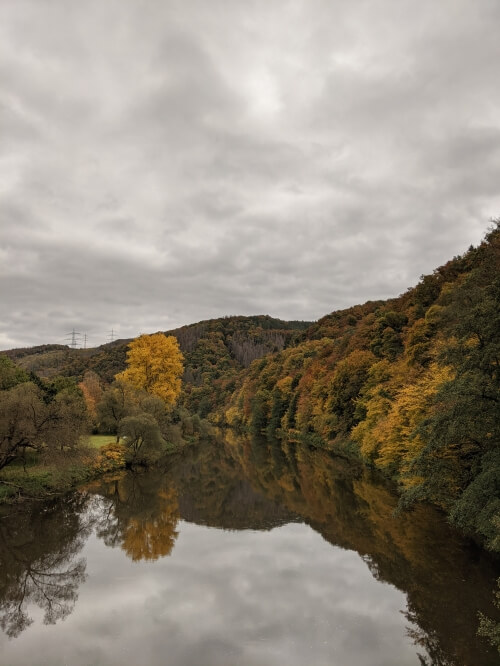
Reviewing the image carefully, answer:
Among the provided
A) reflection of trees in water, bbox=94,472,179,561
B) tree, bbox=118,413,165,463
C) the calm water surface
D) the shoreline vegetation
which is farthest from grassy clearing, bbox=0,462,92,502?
tree, bbox=118,413,165,463

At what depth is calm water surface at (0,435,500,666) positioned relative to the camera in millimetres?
11414

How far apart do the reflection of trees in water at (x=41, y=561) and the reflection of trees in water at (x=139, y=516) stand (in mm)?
1326

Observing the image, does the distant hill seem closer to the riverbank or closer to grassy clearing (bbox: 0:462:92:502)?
the riverbank

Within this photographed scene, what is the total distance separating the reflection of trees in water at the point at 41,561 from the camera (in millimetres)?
13797

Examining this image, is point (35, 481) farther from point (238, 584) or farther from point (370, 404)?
point (370, 404)

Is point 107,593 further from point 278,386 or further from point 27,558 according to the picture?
point 278,386

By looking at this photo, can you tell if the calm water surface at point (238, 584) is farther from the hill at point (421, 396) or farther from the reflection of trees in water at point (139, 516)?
the hill at point (421, 396)

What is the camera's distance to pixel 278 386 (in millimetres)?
80750

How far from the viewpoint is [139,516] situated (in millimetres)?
24031

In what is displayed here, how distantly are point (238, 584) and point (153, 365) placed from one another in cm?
3285

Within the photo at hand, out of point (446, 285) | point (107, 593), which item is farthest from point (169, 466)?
point (446, 285)

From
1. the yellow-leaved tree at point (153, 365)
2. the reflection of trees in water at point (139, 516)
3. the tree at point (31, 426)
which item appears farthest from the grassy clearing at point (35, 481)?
the yellow-leaved tree at point (153, 365)

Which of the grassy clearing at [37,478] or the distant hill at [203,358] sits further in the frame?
the distant hill at [203,358]

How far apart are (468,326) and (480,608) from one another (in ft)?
29.3
